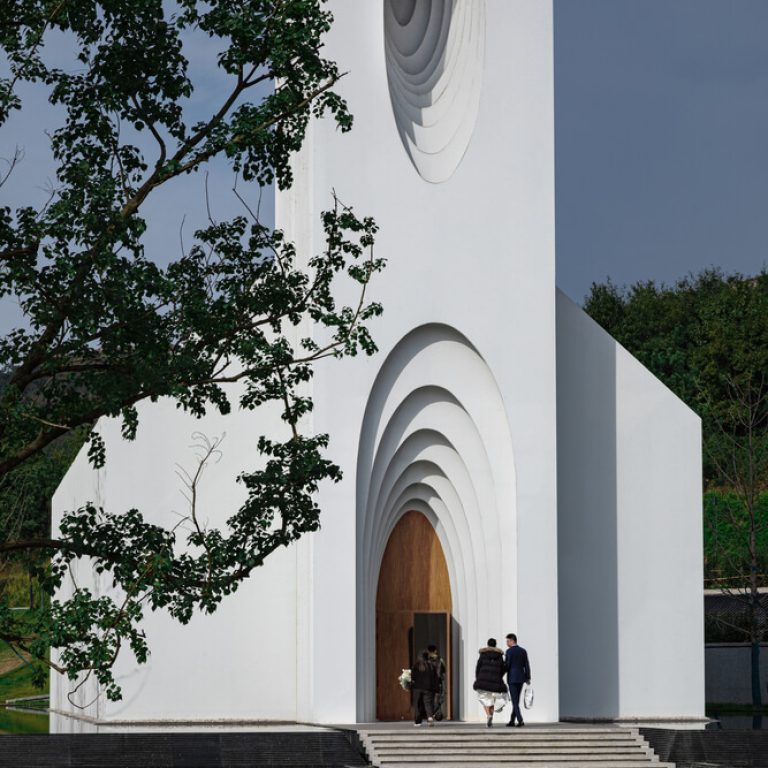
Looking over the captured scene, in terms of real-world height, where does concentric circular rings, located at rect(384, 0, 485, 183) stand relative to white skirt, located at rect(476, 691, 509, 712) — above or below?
above

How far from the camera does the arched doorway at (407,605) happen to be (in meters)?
22.8

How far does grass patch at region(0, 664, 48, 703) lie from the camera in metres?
41.1

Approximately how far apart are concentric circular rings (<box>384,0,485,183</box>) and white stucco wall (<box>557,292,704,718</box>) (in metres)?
3.38

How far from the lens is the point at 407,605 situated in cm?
2316

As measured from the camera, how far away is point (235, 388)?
927 inches

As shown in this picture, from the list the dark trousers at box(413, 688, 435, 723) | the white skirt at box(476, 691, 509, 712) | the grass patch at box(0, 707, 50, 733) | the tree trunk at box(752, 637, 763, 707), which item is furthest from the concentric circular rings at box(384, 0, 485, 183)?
the tree trunk at box(752, 637, 763, 707)

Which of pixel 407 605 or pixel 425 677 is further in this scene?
pixel 407 605

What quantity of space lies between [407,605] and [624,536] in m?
3.98

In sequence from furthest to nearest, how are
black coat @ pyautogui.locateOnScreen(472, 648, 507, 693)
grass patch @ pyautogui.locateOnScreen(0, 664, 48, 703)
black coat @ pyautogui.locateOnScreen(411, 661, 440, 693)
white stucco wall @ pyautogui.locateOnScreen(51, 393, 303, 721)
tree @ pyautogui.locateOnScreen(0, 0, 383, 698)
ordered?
grass patch @ pyautogui.locateOnScreen(0, 664, 48, 703), white stucco wall @ pyautogui.locateOnScreen(51, 393, 303, 721), black coat @ pyautogui.locateOnScreen(411, 661, 440, 693), black coat @ pyautogui.locateOnScreen(472, 648, 507, 693), tree @ pyautogui.locateOnScreen(0, 0, 383, 698)

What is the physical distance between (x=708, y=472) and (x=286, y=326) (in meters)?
27.1

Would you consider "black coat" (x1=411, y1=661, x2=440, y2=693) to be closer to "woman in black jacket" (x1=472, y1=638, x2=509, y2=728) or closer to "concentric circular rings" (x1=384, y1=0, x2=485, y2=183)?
"woman in black jacket" (x1=472, y1=638, x2=509, y2=728)

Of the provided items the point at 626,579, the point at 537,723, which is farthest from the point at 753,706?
the point at 537,723

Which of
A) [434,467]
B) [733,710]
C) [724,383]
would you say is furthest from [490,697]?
[724,383]

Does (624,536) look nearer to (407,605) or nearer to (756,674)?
(407,605)
